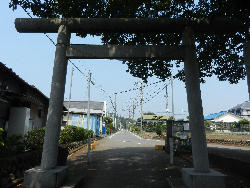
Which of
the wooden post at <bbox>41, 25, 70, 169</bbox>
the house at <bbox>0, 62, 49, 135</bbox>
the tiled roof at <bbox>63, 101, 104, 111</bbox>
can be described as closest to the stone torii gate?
the wooden post at <bbox>41, 25, 70, 169</bbox>

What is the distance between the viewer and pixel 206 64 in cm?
1133

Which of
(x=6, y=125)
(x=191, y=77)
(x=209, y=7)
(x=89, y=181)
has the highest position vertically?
(x=209, y=7)

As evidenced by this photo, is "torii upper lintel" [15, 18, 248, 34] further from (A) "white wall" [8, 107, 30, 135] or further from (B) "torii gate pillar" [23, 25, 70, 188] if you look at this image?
(A) "white wall" [8, 107, 30, 135]

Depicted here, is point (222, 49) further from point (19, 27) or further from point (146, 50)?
point (19, 27)

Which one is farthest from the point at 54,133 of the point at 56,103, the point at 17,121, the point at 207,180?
the point at 17,121

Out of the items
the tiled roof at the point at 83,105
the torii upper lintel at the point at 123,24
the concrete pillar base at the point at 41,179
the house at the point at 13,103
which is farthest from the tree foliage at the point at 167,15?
the tiled roof at the point at 83,105

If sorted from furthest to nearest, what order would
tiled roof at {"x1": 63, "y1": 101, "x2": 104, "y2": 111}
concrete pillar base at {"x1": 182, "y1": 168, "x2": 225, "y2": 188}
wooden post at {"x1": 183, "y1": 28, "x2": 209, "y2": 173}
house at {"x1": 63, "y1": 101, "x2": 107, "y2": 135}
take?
tiled roof at {"x1": 63, "y1": 101, "x2": 104, "y2": 111} → house at {"x1": 63, "y1": 101, "x2": 107, "y2": 135} → wooden post at {"x1": 183, "y1": 28, "x2": 209, "y2": 173} → concrete pillar base at {"x1": 182, "y1": 168, "x2": 225, "y2": 188}

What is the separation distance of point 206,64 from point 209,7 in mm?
3777

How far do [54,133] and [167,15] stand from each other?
22.7 ft

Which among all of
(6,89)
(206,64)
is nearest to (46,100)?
(6,89)

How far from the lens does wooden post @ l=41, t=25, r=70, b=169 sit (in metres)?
5.59

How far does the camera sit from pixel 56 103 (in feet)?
19.2

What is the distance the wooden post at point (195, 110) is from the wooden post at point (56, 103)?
4.05 m

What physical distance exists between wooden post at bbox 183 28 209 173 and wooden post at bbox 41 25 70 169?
13.3ft
